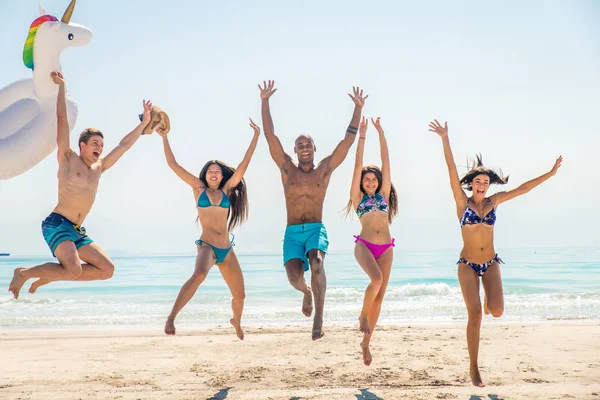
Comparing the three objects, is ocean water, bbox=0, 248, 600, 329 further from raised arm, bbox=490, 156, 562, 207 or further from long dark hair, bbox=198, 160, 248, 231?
raised arm, bbox=490, 156, 562, 207

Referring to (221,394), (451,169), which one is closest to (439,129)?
(451,169)

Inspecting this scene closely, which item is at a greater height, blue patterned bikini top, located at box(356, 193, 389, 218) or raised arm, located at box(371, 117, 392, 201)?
raised arm, located at box(371, 117, 392, 201)

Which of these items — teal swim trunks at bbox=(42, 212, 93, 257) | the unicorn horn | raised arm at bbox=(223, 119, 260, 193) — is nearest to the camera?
teal swim trunks at bbox=(42, 212, 93, 257)

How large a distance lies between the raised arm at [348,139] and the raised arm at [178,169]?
163 centimetres

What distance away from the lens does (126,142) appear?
25.9 feet

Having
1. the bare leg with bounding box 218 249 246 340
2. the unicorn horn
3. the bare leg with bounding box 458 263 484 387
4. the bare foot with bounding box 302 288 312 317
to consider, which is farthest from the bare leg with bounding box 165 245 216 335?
the unicorn horn

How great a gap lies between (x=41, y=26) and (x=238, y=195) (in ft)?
10.0

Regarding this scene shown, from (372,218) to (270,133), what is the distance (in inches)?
66.9

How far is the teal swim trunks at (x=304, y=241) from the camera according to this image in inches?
315

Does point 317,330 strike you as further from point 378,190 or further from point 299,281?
point 378,190

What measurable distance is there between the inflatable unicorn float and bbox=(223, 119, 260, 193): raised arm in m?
1.96

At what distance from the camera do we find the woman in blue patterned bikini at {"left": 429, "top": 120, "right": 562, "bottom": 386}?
7.23 metres

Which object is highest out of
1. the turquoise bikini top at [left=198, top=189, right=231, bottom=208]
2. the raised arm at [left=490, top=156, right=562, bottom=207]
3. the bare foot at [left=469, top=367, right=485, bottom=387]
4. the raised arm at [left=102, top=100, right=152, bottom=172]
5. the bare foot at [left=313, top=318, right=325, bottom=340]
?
the raised arm at [left=102, top=100, right=152, bottom=172]

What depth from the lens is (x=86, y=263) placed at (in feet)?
23.8
